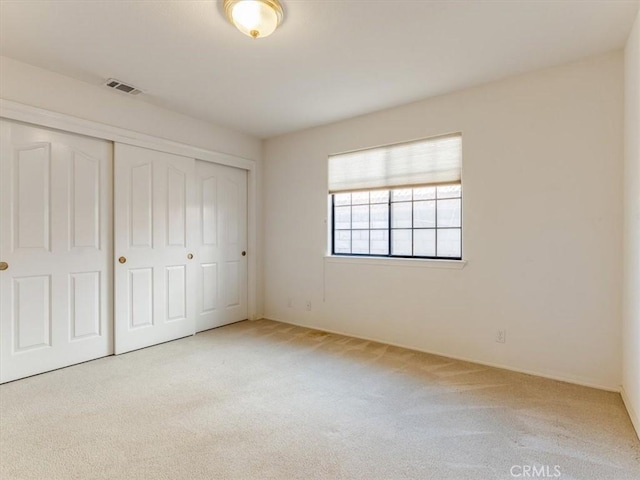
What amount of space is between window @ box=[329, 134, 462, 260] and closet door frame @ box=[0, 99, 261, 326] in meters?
1.18

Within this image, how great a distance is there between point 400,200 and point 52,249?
130 inches

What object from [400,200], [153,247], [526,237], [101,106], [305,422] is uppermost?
[101,106]

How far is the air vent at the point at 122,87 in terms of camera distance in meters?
2.97

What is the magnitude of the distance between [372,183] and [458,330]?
5.79 ft

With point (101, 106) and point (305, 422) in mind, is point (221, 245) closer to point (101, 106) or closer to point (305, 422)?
point (101, 106)

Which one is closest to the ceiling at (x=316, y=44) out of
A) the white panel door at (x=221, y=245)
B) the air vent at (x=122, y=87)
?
the air vent at (x=122, y=87)

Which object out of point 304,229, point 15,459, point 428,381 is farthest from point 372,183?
point 15,459

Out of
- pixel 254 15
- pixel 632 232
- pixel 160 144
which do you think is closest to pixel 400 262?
pixel 632 232

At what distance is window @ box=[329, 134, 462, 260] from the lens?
3.31 meters

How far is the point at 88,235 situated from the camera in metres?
3.09

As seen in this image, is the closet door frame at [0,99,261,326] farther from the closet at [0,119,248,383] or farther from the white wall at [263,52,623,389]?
the white wall at [263,52,623,389]

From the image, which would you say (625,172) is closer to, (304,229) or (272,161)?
(304,229)

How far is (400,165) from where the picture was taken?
3564 mm

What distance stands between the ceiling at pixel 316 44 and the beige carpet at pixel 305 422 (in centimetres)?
252
